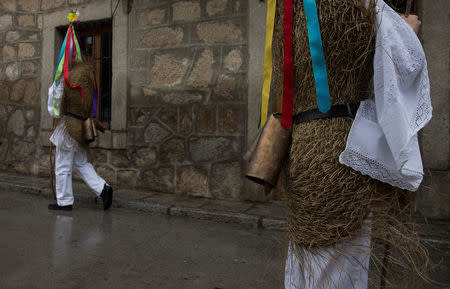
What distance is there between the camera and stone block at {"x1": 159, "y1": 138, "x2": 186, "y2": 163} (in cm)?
538

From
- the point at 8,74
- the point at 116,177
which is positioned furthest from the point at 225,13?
the point at 8,74

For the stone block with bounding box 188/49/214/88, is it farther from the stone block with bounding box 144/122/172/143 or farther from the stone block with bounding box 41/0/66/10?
the stone block with bounding box 41/0/66/10

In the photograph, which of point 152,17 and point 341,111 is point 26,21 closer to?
point 152,17

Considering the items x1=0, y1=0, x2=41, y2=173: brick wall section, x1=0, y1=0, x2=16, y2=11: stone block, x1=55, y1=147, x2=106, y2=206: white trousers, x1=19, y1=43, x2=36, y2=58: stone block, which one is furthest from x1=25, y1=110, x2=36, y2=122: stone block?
x1=55, y1=147, x2=106, y2=206: white trousers

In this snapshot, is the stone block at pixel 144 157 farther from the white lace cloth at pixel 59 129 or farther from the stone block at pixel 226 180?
the white lace cloth at pixel 59 129

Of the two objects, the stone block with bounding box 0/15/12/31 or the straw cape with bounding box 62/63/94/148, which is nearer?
the straw cape with bounding box 62/63/94/148

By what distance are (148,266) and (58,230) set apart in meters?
1.42

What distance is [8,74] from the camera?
23.3 ft

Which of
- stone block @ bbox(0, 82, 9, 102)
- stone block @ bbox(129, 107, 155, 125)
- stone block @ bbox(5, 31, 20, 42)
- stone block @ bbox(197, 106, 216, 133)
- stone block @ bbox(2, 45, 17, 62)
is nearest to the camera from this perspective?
stone block @ bbox(197, 106, 216, 133)

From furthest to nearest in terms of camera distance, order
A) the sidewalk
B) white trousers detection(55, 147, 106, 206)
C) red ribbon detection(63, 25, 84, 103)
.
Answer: white trousers detection(55, 147, 106, 206) < red ribbon detection(63, 25, 84, 103) < the sidewalk

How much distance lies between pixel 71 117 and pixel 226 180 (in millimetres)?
2179

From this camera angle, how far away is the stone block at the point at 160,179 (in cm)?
545

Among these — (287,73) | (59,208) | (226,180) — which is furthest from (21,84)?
(287,73)

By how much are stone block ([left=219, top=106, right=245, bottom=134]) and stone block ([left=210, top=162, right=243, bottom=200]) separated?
476 mm
